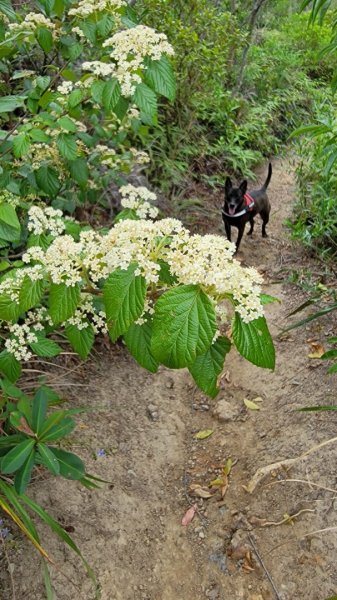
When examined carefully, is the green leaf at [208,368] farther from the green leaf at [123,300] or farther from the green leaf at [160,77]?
the green leaf at [160,77]

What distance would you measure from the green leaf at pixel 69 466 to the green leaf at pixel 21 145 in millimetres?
1042

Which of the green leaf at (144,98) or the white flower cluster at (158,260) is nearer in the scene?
the white flower cluster at (158,260)

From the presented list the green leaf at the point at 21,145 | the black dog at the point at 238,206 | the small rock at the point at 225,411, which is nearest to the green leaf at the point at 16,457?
the green leaf at the point at 21,145

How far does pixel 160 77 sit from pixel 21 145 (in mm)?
577

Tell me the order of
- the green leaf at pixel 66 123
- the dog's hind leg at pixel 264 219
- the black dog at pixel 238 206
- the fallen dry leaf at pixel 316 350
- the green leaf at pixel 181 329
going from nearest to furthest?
the green leaf at pixel 181 329
the green leaf at pixel 66 123
the fallen dry leaf at pixel 316 350
the black dog at pixel 238 206
the dog's hind leg at pixel 264 219

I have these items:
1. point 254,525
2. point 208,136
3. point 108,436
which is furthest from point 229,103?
point 254,525

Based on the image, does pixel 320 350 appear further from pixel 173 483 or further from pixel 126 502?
pixel 126 502

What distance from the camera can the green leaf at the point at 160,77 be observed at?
1.54 m

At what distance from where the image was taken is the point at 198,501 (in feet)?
8.16

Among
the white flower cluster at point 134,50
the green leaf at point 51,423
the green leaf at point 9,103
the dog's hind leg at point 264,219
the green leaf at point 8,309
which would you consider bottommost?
the dog's hind leg at point 264,219

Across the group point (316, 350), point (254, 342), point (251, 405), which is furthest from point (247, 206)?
point (254, 342)

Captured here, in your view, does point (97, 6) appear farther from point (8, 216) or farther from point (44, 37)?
point (8, 216)

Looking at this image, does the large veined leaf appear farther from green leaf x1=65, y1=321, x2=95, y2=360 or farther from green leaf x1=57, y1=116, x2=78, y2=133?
green leaf x1=65, y1=321, x2=95, y2=360

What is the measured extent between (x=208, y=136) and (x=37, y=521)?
476 centimetres
